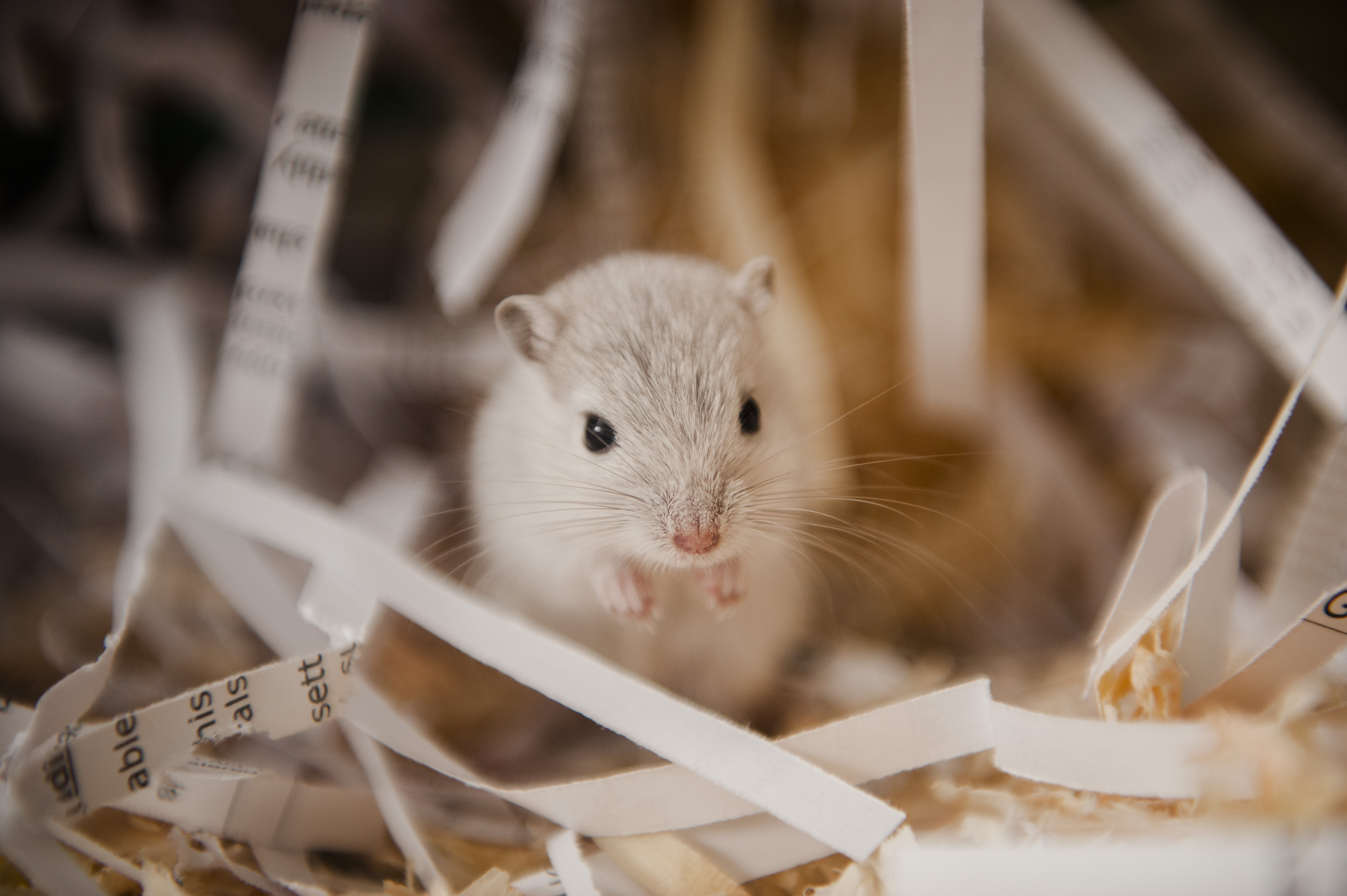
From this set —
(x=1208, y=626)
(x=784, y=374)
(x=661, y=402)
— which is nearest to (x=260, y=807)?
(x=661, y=402)

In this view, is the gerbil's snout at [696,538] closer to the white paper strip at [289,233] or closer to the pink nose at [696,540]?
the pink nose at [696,540]

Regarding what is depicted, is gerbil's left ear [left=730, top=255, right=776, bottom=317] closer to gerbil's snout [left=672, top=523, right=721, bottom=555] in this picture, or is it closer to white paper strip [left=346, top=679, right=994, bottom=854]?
gerbil's snout [left=672, top=523, right=721, bottom=555]

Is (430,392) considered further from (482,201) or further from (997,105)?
(997,105)

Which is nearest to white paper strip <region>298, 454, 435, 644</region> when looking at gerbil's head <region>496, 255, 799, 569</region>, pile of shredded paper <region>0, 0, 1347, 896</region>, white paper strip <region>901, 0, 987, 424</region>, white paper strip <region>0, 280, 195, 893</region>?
pile of shredded paper <region>0, 0, 1347, 896</region>

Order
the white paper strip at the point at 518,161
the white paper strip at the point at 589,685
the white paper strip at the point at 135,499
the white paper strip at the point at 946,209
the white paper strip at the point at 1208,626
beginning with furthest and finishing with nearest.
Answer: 1. the white paper strip at the point at 518,161
2. the white paper strip at the point at 946,209
3. the white paper strip at the point at 1208,626
4. the white paper strip at the point at 589,685
5. the white paper strip at the point at 135,499

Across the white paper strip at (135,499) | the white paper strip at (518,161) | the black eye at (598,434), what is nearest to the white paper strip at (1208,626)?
the black eye at (598,434)

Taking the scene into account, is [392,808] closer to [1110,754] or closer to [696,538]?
[696,538]
